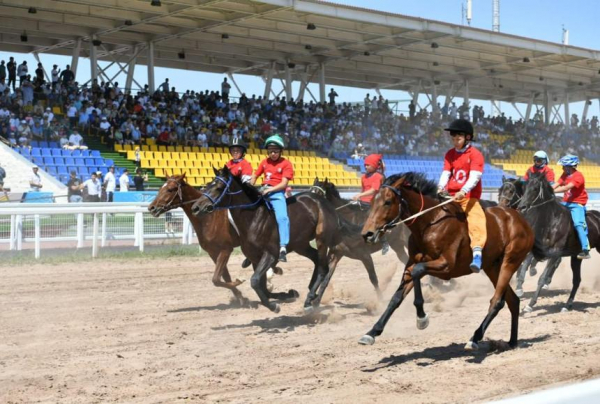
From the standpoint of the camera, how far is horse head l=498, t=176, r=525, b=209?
11.9 metres

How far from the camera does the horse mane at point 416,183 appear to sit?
761 centimetres

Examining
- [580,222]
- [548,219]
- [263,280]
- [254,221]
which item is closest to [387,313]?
[263,280]

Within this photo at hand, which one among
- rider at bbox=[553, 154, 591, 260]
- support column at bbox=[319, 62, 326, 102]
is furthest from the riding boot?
support column at bbox=[319, 62, 326, 102]

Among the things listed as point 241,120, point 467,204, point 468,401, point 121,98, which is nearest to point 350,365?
point 468,401

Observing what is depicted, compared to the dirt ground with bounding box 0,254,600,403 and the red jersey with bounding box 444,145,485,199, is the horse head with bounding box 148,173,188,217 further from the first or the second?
the red jersey with bounding box 444,145,485,199

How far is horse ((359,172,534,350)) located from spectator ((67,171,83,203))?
13242 millimetres

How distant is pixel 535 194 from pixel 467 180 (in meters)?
3.72

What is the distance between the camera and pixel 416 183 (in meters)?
7.73

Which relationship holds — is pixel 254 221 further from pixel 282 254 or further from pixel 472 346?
pixel 472 346

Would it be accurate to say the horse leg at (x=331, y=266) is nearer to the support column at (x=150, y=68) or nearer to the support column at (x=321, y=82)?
the support column at (x=150, y=68)

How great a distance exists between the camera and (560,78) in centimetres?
4588

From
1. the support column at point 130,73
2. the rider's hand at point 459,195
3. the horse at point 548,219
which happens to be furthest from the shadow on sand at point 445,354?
the support column at point 130,73

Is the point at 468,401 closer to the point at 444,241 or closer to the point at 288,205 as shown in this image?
the point at 444,241

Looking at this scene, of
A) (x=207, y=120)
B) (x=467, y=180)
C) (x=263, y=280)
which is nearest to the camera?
(x=467, y=180)
